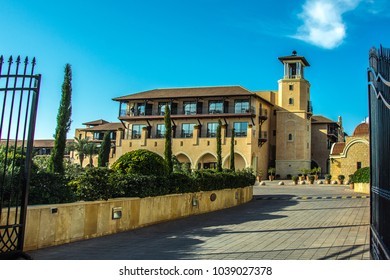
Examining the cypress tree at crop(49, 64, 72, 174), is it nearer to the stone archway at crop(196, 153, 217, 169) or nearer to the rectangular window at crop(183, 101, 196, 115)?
the stone archway at crop(196, 153, 217, 169)

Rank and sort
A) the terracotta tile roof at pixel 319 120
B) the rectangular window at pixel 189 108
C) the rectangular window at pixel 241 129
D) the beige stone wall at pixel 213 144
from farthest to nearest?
the terracotta tile roof at pixel 319 120
the rectangular window at pixel 189 108
the rectangular window at pixel 241 129
the beige stone wall at pixel 213 144

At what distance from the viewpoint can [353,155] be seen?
38031 mm

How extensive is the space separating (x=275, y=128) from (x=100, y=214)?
43.4 metres

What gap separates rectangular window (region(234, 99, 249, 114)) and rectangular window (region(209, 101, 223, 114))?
162cm

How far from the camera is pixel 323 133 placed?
53.2m

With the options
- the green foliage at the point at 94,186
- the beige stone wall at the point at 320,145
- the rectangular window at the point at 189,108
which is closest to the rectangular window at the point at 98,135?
the rectangular window at the point at 189,108

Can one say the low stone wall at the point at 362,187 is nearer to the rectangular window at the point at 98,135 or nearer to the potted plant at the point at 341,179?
the potted plant at the point at 341,179

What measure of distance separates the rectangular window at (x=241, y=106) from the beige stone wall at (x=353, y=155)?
10.8 metres

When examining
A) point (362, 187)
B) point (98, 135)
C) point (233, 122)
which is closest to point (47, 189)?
point (362, 187)

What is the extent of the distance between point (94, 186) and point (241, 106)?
3737 centimetres

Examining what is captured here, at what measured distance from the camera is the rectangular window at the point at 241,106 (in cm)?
4409

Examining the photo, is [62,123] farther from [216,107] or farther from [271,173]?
[271,173]

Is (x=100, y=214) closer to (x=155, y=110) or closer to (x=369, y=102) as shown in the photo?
(x=369, y=102)
